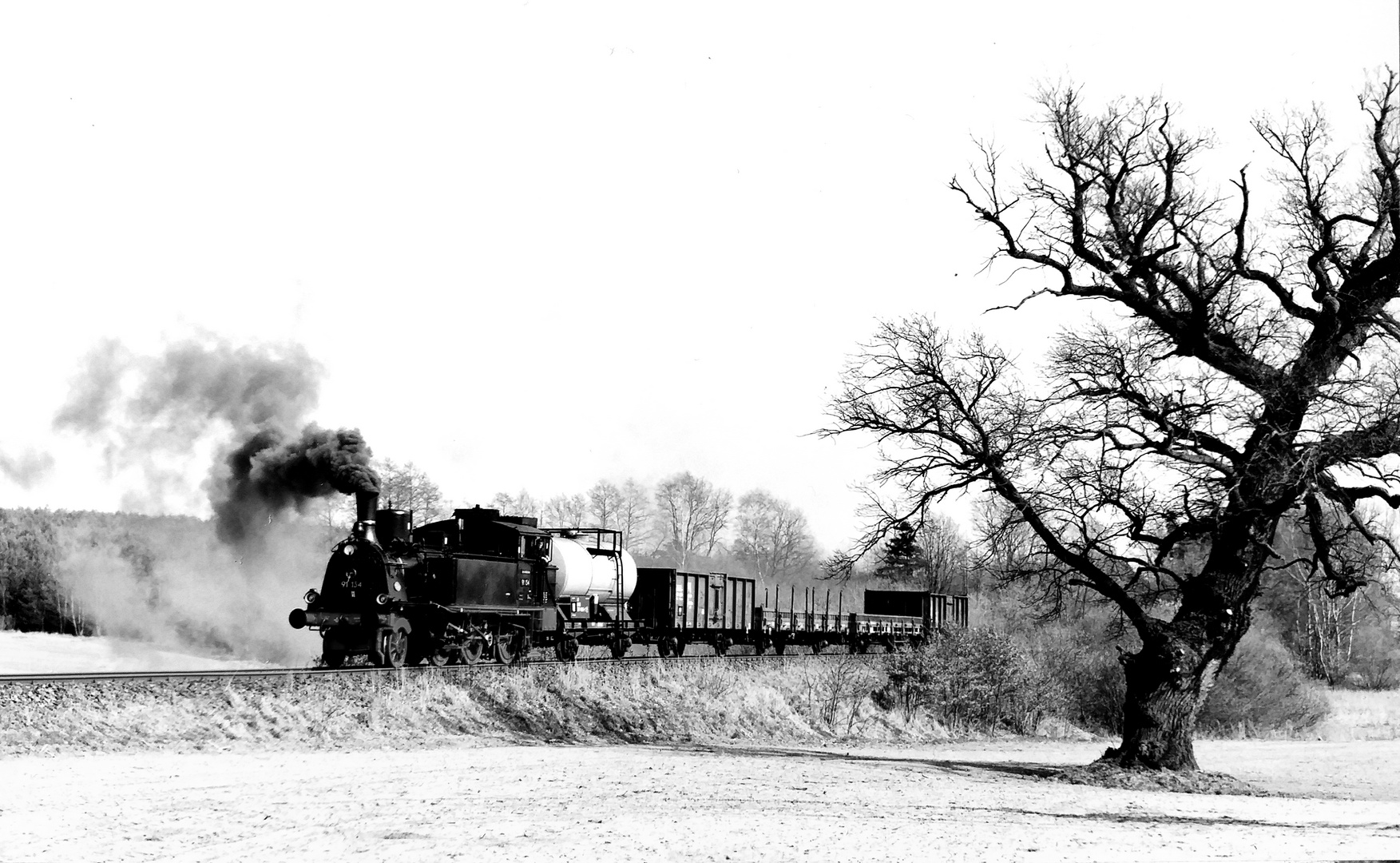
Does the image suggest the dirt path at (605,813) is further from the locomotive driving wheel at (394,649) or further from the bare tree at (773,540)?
the bare tree at (773,540)

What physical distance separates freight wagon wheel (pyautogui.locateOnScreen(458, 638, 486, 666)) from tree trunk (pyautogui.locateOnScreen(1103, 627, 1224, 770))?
1353 cm

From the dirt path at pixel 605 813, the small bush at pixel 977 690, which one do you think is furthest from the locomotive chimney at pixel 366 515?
the small bush at pixel 977 690

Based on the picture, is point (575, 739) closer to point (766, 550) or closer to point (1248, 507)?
point (1248, 507)

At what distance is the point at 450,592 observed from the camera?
25.9 metres

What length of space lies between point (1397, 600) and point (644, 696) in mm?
34465

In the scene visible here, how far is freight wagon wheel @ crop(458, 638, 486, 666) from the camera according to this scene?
27.1 metres

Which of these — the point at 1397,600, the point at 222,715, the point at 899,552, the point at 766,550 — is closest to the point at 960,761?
the point at 899,552

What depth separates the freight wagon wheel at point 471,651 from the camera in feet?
88.8

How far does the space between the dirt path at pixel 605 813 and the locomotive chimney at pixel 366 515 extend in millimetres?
5762

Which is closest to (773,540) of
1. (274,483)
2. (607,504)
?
(607,504)

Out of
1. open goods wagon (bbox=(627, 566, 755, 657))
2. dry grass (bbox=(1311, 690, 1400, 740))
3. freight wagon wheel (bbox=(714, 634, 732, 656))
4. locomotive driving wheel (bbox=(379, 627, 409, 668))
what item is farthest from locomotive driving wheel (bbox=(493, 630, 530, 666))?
dry grass (bbox=(1311, 690, 1400, 740))

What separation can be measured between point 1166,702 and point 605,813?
11.0 meters

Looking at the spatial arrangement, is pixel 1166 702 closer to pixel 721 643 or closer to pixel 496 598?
pixel 496 598

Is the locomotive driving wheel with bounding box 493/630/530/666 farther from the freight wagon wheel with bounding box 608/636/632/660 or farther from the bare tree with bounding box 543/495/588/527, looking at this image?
the bare tree with bounding box 543/495/588/527
